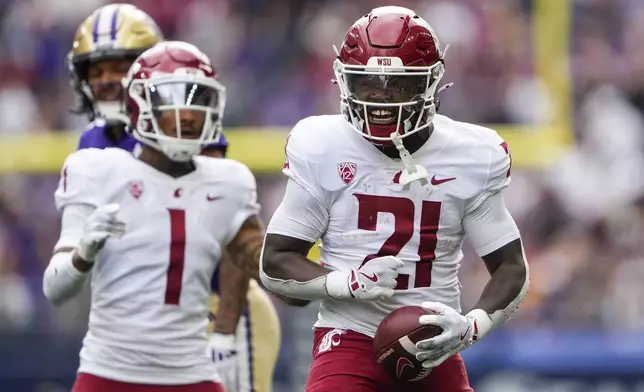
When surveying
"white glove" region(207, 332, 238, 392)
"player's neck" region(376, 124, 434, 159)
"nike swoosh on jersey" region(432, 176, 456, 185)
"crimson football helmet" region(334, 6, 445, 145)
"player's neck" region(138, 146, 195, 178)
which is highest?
"crimson football helmet" region(334, 6, 445, 145)

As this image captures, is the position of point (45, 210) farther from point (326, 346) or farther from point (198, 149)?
point (326, 346)

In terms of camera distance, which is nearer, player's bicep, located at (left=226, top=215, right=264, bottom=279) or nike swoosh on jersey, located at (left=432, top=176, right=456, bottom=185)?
nike swoosh on jersey, located at (left=432, top=176, right=456, bottom=185)

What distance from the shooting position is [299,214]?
4.30 m

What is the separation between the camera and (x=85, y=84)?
5.93m

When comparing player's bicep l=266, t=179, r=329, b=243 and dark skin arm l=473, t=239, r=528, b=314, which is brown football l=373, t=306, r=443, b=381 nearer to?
dark skin arm l=473, t=239, r=528, b=314

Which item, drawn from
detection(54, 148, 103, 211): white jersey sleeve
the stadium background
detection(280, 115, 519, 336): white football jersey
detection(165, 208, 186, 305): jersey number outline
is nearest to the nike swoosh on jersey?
detection(280, 115, 519, 336): white football jersey

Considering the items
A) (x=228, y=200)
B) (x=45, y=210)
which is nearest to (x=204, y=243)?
(x=228, y=200)

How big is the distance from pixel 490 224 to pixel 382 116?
0.47 metres

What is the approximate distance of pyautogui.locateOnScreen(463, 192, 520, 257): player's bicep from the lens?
431 cm

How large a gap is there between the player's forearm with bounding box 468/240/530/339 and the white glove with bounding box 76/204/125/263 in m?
1.18

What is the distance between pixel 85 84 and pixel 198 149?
1178mm

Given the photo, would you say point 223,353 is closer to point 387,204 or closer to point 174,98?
point 174,98

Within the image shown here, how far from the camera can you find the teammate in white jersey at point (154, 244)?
4828 mm

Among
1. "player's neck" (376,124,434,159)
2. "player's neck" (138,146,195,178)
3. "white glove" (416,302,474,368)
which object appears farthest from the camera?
"player's neck" (138,146,195,178)
